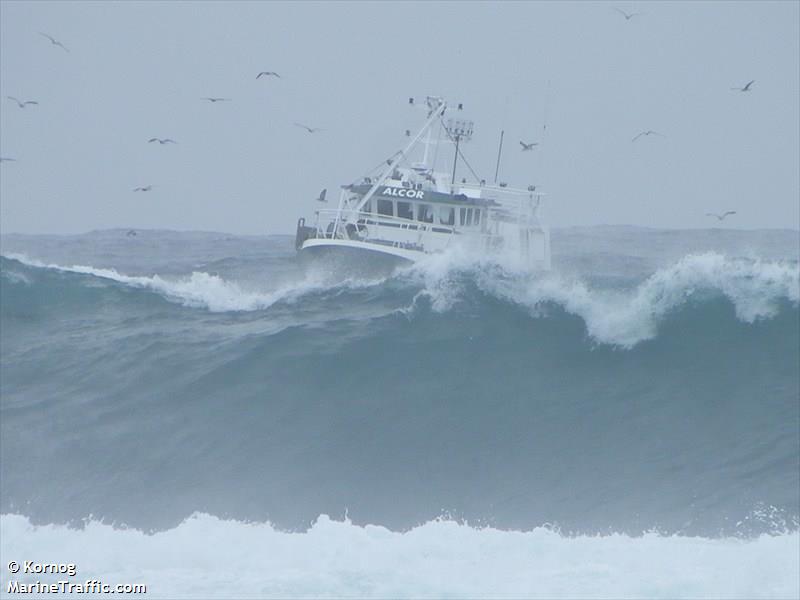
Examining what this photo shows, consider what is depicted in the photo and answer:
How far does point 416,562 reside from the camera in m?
13.7

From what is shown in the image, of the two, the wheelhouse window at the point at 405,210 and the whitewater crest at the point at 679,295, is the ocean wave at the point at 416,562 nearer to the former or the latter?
the whitewater crest at the point at 679,295

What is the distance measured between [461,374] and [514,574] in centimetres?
876

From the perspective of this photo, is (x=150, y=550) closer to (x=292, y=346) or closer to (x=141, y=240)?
(x=292, y=346)

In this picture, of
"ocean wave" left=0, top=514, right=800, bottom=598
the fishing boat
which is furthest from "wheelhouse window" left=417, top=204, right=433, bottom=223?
"ocean wave" left=0, top=514, right=800, bottom=598

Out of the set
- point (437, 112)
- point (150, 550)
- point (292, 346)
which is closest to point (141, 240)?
point (437, 112)

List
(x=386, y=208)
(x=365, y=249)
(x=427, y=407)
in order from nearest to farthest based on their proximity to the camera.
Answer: (x=427, y=407) → (x=365, y=249) → (x=386, y=208)

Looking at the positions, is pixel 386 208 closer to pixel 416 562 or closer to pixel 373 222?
pixel 373 222

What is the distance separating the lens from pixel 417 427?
2011 centimetres

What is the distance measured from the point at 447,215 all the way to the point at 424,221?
0.65 metres

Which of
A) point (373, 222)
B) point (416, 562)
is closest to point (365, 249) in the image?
point (373, 222)

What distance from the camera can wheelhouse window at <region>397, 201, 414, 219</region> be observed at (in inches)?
1240

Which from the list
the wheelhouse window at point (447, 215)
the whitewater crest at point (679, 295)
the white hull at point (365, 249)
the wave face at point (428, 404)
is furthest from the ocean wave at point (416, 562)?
the wheelhouse window at point (447, 215)

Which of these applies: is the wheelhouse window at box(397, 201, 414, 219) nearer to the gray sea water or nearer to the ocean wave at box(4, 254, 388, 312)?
the ocean wave at box(4, 254, 388, 312)

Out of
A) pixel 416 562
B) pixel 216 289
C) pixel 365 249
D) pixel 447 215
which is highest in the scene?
pixel 447 215
